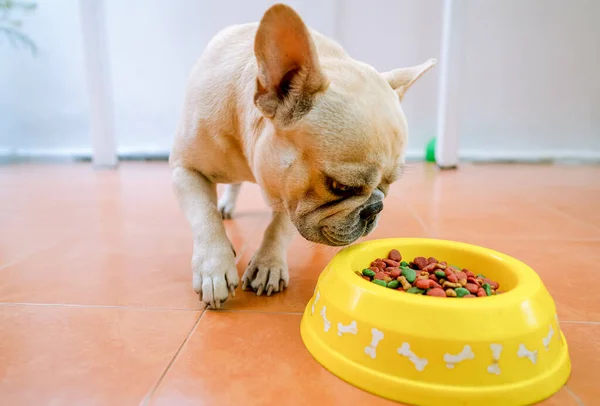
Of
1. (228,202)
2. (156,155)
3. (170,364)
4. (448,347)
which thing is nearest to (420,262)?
(448,347)

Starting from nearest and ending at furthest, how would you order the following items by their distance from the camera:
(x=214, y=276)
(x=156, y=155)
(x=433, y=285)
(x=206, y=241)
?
(x=433, y=285), (x=214, y=276), (x=206, y=241), (x=156, y=155)

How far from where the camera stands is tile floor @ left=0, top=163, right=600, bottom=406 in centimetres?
106

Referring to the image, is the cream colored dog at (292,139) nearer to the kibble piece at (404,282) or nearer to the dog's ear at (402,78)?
the dog's ear at (402,78)

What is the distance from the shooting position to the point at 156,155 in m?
5.16

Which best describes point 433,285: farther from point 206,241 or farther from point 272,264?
point 206,241

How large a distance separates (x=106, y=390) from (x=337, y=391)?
0.49 metres

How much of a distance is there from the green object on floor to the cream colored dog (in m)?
3.50

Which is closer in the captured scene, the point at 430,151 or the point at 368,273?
the point at 368,273

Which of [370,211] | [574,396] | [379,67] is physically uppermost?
[379,67]

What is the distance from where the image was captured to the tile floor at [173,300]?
1057 mm

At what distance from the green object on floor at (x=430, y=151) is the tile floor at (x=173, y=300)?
1837 millimetres

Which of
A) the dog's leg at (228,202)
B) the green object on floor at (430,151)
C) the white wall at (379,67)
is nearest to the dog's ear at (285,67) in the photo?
the dog's leg at (228,202)

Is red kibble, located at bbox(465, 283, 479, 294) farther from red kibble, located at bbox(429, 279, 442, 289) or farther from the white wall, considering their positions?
the white wall

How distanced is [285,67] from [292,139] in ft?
0.64
